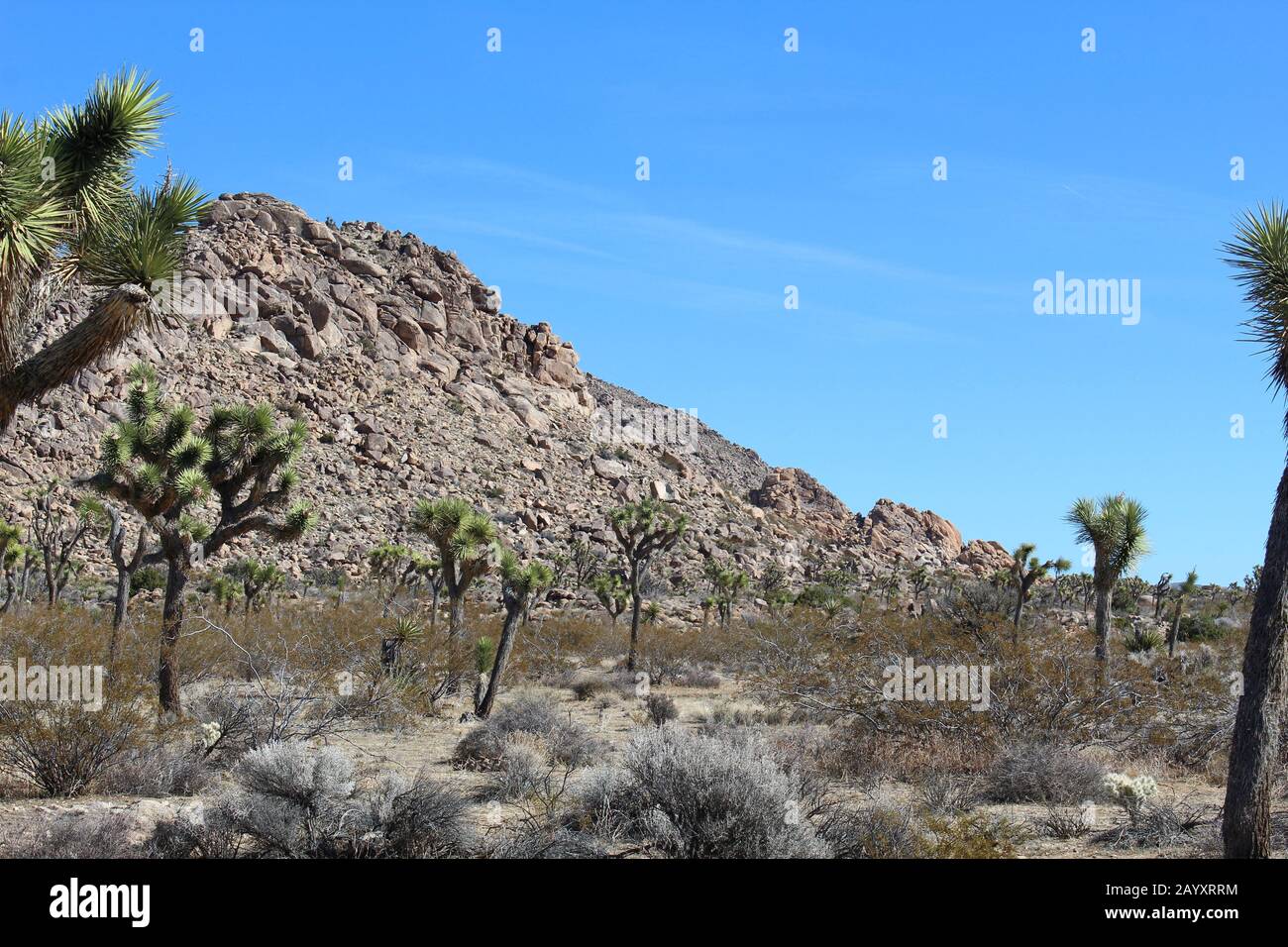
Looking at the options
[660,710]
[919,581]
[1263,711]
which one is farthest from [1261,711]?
[919,581]

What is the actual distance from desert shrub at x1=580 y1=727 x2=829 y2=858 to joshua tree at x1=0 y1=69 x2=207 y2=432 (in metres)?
5.97

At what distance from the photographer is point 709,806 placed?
322 inches

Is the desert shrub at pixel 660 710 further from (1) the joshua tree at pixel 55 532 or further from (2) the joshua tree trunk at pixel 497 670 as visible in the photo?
(1) the joshua tree at pixel 55 532

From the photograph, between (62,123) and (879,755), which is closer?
(62,123)

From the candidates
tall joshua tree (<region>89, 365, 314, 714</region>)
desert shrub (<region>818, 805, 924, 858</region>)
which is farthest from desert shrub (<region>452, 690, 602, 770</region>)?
desert shrub (<region>818, 805, 924, 858</region>)

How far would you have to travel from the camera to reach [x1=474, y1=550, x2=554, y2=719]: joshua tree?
18.6m

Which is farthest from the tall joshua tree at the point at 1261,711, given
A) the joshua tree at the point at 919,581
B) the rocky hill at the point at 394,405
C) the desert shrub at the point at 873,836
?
the joshua tree at the point at 919,581

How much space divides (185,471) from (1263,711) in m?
14.0

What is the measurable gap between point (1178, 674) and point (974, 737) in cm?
367

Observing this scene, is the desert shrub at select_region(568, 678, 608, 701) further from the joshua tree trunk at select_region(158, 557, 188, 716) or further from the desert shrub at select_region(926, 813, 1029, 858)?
the desert shrub at select_region(926, 813, 1029, 858)

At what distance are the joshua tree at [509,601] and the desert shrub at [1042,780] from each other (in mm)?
9223
